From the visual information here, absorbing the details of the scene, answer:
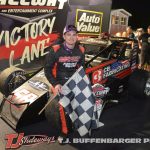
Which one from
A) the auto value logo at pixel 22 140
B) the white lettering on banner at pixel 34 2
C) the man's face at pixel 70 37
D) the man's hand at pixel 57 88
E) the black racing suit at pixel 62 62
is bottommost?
the auto value logo at pixel 22 140

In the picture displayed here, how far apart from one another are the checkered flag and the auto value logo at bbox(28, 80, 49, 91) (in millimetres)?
849

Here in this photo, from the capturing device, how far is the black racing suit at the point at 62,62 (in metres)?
3.51

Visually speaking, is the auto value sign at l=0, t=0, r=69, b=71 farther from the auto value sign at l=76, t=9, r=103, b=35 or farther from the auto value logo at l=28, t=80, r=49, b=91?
the auto value logo at l=28, t=80, r=49, b=91

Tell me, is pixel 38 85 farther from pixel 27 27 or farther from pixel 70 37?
pixel 27 27

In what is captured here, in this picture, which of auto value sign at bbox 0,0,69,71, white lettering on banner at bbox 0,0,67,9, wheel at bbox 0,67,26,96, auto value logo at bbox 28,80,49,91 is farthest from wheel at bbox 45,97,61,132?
white lettering on banner at bbox 0,0,67,9

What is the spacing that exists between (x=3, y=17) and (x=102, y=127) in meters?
4.65

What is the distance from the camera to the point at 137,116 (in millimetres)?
4848

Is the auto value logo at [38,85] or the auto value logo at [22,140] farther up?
the auto value logo at [38,85]

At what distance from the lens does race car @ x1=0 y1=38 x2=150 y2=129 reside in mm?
4062

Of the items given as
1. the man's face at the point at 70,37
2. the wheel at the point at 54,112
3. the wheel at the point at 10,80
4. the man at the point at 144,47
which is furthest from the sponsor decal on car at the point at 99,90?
the man at the point at 144,47

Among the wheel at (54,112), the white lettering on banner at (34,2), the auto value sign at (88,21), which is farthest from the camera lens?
the auto value sign at (88,21)

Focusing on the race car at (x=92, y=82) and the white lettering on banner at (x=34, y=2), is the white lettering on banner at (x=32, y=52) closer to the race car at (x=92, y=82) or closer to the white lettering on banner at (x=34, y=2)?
the white lettering on banner at (x=34, y=2)

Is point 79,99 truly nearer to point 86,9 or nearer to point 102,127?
point 102,127

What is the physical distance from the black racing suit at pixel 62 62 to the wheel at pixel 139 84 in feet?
6.57
